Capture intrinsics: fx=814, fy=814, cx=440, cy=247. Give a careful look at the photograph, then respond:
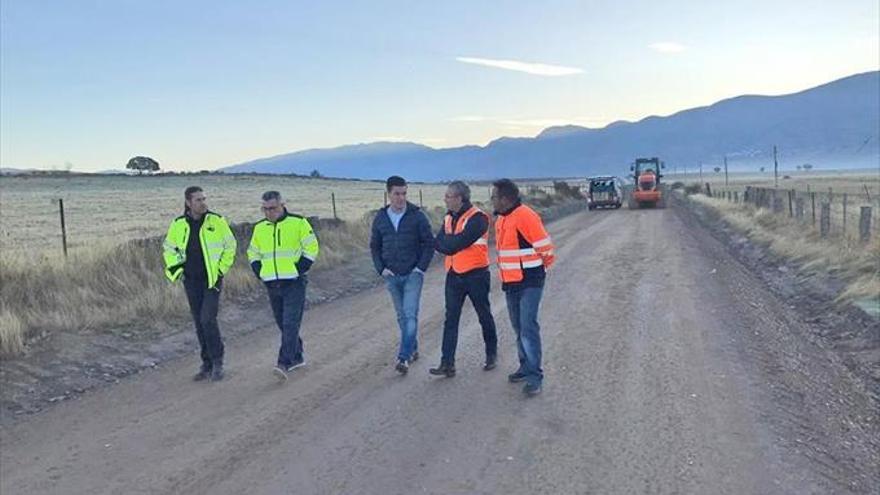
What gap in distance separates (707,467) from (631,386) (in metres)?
1.91

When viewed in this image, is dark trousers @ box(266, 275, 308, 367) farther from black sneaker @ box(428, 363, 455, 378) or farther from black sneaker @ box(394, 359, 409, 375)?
black sneaker @ box(428, 363, 455, 378)

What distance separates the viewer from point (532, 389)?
6.81 m

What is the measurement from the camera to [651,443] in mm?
5535

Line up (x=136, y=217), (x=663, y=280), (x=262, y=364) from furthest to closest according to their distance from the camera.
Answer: (x=136, y=217) < (x=663, y=280) < (x=262, y=364)

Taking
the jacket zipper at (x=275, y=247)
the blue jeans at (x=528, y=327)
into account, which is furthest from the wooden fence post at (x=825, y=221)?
the jacket zipper at (x=275, y=247)

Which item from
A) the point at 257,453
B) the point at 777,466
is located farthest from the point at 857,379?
the point at 257,453

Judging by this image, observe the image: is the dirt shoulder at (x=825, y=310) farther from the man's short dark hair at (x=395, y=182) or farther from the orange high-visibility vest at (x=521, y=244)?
the man's short dark hair at (x=395, y=182)

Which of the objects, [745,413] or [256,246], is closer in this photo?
[745,413]

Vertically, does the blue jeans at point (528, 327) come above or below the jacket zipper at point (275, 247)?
below

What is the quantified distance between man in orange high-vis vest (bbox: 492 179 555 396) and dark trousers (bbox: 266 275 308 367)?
2161mm

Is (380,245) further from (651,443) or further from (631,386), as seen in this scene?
(651,443)

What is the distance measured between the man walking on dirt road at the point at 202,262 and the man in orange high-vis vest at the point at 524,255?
Answer: 286cm

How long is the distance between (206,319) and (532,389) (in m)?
3.29

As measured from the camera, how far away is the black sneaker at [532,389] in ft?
22.3
